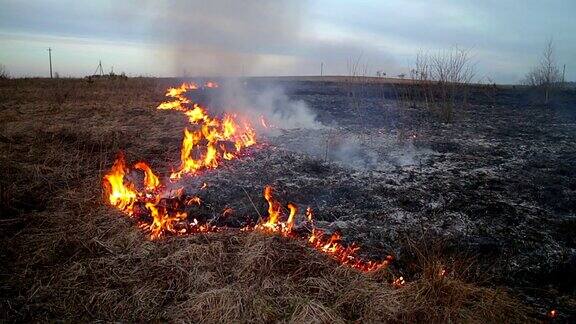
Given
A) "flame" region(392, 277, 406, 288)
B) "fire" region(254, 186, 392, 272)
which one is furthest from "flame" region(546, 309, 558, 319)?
"fire" region(254, 186, 392, 272)

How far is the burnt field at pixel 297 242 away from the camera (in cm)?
388

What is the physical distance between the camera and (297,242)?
480 centimetres

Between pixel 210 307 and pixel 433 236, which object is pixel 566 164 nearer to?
pixel 433 236

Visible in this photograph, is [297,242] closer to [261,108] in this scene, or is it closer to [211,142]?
[211,142]

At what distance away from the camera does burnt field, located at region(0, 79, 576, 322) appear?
388cm

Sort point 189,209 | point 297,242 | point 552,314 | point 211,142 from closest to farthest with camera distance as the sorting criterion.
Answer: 1. point 552,314
2. point 297,242
3. point 189,209
4. point 211,142

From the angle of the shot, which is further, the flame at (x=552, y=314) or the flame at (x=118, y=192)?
the flame at (x=118, y=192)

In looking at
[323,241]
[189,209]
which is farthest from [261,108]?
[323,241]

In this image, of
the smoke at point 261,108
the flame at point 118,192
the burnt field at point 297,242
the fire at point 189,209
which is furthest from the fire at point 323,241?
the smoke at point 261,108

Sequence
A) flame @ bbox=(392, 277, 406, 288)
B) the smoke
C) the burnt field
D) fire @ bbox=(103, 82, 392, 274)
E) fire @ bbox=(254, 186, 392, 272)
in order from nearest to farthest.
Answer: the burnt field
flame @ bbox=(392, 277, 406, 288)
fire @ bbox=(254, 186, 392, 272)
fire @ bbox=(103, 82, 392, 274)
the smoke

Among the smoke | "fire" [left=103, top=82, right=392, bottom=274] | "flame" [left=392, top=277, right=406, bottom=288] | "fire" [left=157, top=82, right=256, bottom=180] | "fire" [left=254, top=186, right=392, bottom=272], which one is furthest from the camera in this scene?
the smoke

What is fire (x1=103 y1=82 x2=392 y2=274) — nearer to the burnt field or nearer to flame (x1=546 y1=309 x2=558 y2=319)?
the burnt field

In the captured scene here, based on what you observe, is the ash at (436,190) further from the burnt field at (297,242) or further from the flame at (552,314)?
the flame at (552,314)

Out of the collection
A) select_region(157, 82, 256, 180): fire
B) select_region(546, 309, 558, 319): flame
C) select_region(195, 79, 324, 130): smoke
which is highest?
select_region(195, 79, 324, 130): smoke
